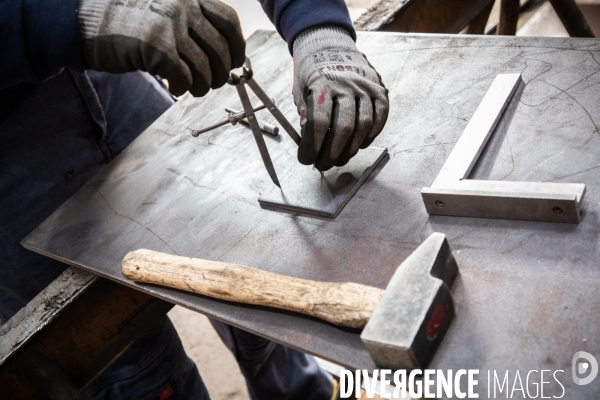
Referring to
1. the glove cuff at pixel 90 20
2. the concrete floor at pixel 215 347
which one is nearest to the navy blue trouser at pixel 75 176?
the glove cuff at pixel 90 20

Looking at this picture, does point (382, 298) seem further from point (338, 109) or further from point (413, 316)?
point (338, 109)

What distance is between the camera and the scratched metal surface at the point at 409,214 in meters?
0.95

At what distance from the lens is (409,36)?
5.96 feet

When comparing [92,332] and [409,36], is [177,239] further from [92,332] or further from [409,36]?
[409,36]

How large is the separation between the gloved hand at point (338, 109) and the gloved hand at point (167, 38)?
21 cm

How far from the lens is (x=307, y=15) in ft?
5.20

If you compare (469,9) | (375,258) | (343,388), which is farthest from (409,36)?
(343,388)

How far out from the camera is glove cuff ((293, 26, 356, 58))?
1518mm

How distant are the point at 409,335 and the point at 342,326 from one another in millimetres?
178

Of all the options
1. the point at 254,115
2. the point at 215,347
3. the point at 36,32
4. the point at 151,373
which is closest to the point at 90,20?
the point at 36,32

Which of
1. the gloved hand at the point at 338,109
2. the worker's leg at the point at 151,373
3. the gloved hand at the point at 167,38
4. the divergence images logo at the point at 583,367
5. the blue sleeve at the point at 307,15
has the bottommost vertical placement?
the worker's leg at the point at 151,373

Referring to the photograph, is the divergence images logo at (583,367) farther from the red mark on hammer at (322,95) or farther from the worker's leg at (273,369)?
the worker's leg at (273,369)

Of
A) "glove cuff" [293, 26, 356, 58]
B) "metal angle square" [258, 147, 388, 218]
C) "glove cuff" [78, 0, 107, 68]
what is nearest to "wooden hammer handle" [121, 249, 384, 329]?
"metal angle square" [258, 147, 388, 218]

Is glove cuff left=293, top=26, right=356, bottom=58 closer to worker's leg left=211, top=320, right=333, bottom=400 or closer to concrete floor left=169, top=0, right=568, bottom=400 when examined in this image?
worker's leg left=211, top=320, right=333, bottom=400
